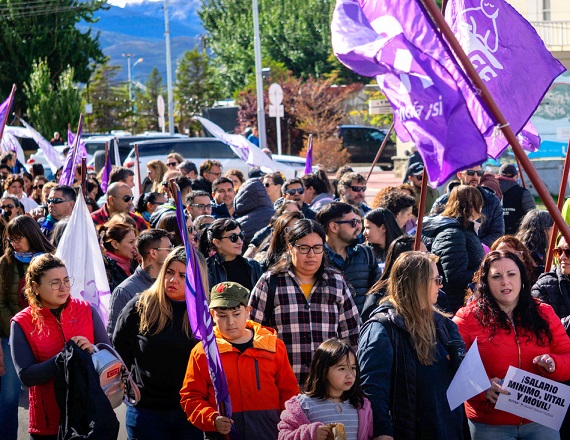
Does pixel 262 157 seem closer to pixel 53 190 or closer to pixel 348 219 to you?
pixel 53 190

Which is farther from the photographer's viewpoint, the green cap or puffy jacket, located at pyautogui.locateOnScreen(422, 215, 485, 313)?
puffy jacket, located at pyautogui.locateOnScreen(422, 215, 485, 313)

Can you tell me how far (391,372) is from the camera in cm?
526

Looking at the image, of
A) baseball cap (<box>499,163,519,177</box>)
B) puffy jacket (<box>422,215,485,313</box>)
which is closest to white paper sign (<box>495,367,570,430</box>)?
puffy jacket (<box>422,215,485,313</box>)

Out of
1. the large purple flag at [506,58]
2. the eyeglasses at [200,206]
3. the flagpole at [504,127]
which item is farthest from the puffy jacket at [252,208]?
the flagpole at [504,127]

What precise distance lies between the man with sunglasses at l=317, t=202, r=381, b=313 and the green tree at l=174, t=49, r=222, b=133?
42274mm

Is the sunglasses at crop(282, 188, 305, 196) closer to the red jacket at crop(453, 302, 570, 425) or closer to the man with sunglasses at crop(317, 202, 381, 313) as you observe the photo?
the man with sunglasses at crop(317, 202, 381, 313)

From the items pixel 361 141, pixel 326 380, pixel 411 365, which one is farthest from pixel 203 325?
pixel 361 141

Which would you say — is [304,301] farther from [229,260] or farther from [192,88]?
[192,88]

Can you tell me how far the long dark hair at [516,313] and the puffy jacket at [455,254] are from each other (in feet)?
7.55

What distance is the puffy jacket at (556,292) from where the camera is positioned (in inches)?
251

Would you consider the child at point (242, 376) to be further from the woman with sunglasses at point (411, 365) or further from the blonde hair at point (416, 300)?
the blonde hair at point (416, 300)

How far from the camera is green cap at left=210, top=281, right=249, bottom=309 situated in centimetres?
549

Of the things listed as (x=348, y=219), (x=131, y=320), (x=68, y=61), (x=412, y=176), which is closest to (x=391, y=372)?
(x=131, y=320)

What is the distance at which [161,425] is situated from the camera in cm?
603
